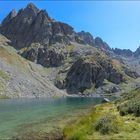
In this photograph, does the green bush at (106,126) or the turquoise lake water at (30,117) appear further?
the turquoise lake water at (30,117)

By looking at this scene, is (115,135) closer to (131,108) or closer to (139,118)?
(139,118)

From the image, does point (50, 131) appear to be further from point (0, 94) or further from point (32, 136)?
point (0, 94)

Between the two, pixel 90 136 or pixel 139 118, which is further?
pixel 139 118

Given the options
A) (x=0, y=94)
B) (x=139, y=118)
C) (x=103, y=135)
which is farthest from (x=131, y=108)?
(x=0, y=94)

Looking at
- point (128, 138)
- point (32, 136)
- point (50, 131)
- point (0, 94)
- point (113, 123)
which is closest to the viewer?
point (128, 138)

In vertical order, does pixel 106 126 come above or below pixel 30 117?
above

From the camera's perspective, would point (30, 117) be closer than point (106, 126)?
No

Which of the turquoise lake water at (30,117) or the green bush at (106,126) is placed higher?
the green bush at (106,126)

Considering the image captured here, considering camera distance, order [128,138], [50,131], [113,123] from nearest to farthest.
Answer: [128,138]
[113,123]
[50,131]

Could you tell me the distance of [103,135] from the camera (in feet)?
86.2

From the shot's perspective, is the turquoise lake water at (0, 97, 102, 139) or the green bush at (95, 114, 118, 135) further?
the turquoise lake water at (0, 97, 102, 139)

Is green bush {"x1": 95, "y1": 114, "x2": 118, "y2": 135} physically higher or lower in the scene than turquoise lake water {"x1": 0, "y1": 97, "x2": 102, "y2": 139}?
higher

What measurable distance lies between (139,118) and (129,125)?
135 inches

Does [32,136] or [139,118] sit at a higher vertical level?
[139,118]
